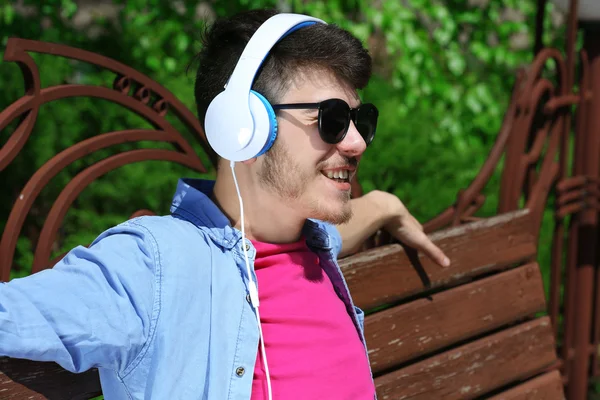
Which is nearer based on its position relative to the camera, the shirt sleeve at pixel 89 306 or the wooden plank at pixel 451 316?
the shirt sleeve at pixel 89 306

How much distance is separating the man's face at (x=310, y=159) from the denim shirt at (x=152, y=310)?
16 cm

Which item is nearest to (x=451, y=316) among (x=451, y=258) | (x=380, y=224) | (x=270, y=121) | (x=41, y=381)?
(x=451, y=258)

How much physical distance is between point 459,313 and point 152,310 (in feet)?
4.37

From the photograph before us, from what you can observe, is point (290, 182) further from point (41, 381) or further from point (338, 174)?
point (41, 381)

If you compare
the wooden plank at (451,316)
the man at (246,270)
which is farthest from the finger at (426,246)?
the man at (246,270)

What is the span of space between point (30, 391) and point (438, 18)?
172 inches

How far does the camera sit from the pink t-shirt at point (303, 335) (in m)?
1.95

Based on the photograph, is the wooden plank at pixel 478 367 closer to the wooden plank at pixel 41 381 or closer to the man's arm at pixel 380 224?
the man's arm at pixel 380 224

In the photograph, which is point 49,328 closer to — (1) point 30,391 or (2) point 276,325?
(1) point 30,391

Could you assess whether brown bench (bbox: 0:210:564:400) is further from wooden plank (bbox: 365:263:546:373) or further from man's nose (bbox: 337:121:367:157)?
man's nose (bbox: 337:121:367:157)

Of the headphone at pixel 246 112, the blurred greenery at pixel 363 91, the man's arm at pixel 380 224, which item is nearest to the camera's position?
the headphone at pixel 246 112

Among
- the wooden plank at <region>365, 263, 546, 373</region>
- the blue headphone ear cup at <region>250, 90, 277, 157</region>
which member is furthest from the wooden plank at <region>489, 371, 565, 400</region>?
the blue headphone ear cup at <region>250, 90, 277, 157</region>

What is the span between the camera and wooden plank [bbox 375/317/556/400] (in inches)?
105

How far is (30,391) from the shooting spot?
1806mm
